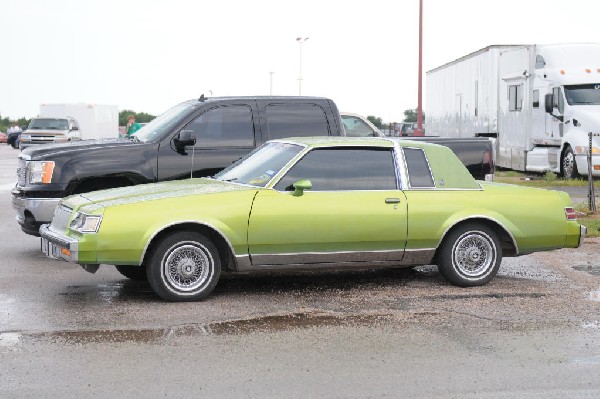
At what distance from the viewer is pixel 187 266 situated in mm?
8641

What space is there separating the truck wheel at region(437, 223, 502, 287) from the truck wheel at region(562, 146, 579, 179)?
52.2 ft

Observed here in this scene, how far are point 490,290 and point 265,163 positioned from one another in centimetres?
238

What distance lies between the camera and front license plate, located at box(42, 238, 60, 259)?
878 cm

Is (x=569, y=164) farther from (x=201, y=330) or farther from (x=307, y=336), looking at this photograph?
(x=201, y=330)

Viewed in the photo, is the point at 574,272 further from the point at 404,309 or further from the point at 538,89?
the point at 538,89

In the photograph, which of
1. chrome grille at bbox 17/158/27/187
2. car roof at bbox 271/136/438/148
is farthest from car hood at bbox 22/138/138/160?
car roof at bbox 271/136/438/148

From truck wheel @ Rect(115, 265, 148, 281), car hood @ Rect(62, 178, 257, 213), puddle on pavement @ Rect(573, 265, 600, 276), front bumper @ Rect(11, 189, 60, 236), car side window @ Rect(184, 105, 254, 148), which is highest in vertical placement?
car side window @ Rect(184, 105, 254, 148)

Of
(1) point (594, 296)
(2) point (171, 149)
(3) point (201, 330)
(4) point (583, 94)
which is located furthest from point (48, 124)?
(3) point (201, 330)

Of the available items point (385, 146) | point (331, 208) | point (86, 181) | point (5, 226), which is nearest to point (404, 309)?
point (331, 208)

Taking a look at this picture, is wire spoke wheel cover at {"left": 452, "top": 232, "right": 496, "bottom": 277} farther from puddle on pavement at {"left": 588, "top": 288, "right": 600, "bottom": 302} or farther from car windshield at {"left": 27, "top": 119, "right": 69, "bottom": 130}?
car windshield at {"left": 27, "top": 119, "right": 69, "bottom": 130}

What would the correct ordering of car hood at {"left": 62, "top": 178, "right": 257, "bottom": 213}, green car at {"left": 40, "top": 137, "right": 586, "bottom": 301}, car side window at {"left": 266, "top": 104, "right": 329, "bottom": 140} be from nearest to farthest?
green car at {"left": 40, "top": 137, "right": 586, "bottom": 301}
car hood at {"left": 62, "top": 178, "right": 257, "bottom": 213}
car side window at {"left": 266, "top": 104, "right": 329, "bottom": 140}

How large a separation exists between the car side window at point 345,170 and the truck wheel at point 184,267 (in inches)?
36.0

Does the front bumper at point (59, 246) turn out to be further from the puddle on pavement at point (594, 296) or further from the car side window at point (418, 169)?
the puddle on pavement at point (594, 296)

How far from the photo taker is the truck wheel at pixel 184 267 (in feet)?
28.0
